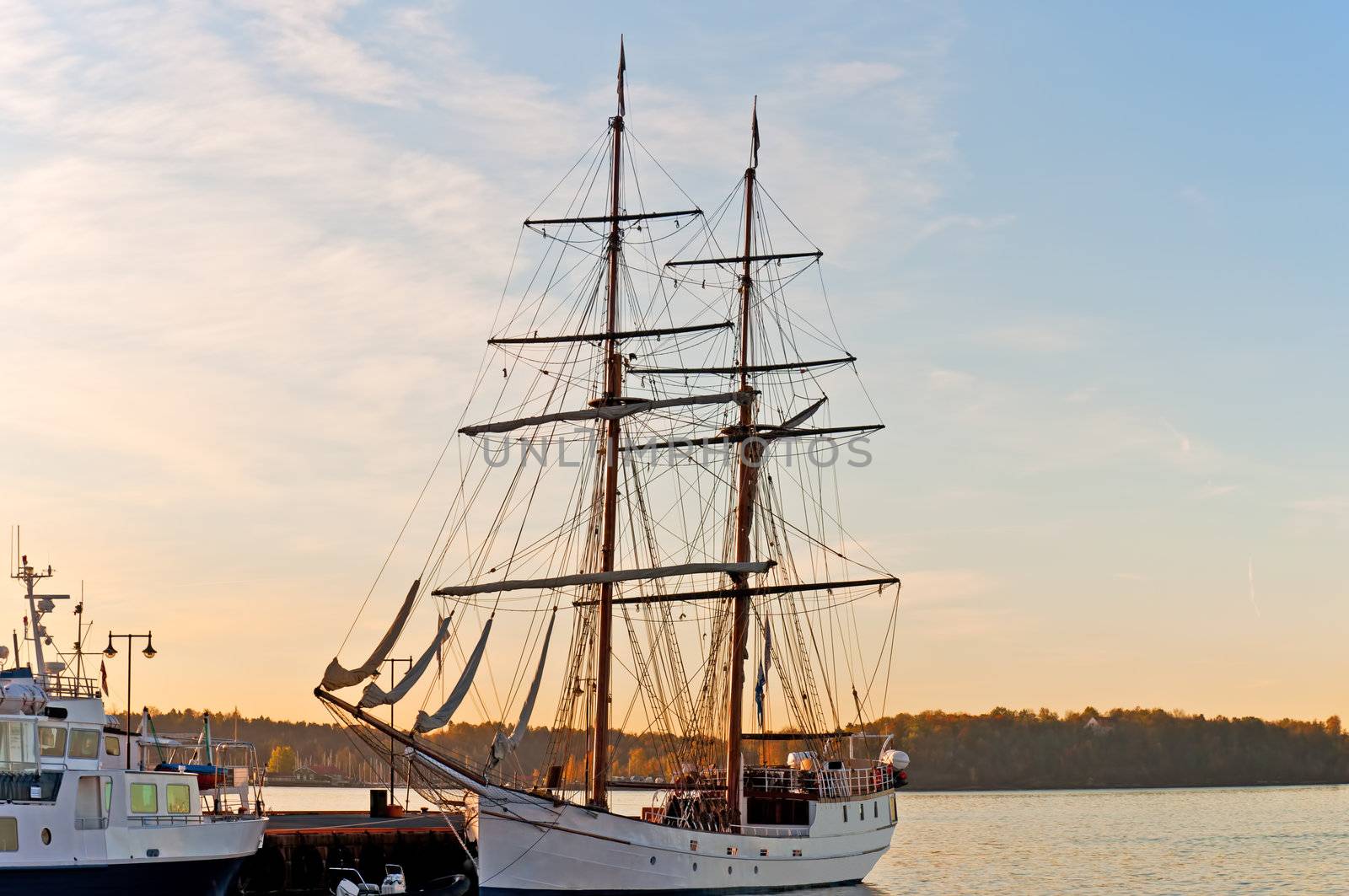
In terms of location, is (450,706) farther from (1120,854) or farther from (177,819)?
(1120,854)

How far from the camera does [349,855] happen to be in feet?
207

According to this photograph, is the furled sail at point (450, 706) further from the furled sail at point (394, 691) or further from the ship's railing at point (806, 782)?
the ship's railing at point (806, 782)

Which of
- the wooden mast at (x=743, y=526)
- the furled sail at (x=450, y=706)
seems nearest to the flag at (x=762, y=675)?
the wooden mast at (x=743, y=526)

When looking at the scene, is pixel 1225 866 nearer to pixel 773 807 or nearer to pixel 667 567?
pixel 773 807

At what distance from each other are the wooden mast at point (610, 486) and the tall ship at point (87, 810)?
12.8m

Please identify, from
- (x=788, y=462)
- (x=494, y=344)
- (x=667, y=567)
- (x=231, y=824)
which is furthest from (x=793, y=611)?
(x=231, y=824)

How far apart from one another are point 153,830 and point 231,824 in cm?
401

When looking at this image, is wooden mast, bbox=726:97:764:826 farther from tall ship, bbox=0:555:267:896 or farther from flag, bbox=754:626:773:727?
tall ship, bbox=0:555:267:896

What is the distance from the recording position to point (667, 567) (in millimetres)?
66188

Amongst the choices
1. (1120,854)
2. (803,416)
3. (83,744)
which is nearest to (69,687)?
(83,744)

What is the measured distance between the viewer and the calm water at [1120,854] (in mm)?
83750

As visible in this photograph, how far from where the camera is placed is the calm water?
83750 mm

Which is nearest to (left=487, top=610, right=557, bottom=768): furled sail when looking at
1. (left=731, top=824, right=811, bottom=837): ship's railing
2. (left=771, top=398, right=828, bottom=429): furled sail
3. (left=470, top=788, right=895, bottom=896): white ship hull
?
(left=470, top=788, right=895, bottom=896): white ship hull

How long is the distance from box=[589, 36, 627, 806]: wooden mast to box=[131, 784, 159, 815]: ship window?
52.7ft
